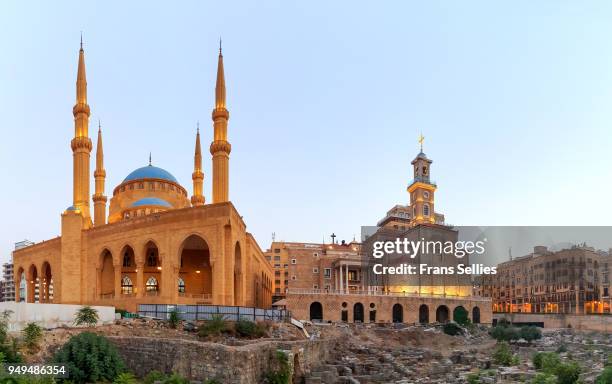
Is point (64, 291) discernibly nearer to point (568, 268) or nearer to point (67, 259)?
point (67, 259)

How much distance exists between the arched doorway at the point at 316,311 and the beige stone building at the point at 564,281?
5051cm

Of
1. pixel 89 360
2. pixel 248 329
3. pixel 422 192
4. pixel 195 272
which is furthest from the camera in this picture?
pixel 422 192

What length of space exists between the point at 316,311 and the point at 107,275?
75.0ft

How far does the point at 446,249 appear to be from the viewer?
75938 millimetres

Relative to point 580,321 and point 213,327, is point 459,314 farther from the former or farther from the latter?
point 213,327

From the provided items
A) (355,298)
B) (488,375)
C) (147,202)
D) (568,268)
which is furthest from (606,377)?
(568,268)

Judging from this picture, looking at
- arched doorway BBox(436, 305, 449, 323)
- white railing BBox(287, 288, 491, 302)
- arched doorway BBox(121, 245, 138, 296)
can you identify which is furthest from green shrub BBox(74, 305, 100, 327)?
arched doorway BBox(436, 305, 449, 323)

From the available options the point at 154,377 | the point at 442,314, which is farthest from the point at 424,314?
the point at 154,377

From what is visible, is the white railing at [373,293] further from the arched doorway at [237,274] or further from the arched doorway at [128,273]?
the arched doorway at [128,273]

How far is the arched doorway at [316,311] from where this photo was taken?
57438mm

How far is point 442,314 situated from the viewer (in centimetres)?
6606

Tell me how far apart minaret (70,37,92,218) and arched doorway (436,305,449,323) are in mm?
43908

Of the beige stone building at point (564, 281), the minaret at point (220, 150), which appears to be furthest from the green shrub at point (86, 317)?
the beige stone building at point (564, 281)

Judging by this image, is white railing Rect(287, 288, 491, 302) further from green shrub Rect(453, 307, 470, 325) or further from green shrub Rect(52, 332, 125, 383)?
green shrub Rect(52, 332, 125, 383)
